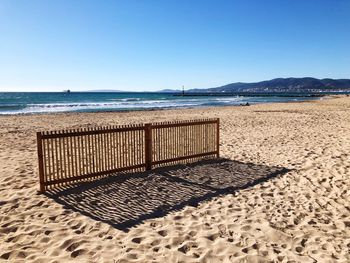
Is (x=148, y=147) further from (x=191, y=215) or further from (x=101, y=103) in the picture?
(x=101, y=103)

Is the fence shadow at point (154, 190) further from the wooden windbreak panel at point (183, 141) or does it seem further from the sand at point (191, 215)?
the wooden windbreak panel at point (183, 141)

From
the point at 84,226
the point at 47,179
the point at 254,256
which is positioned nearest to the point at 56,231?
the point at 84,226

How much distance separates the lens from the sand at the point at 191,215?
462 centimetres

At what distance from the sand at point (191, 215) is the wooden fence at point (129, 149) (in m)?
0.45

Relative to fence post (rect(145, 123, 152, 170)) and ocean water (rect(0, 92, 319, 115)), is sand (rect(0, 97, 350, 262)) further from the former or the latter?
ocean water (rect(0, 92, 319, 115))

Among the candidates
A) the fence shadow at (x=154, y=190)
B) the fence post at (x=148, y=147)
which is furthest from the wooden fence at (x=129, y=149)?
the fence shadow at (x=154, y=190)

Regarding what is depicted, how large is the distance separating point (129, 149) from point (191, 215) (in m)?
3.24

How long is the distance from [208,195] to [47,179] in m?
3.70

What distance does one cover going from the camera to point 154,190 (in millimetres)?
7336

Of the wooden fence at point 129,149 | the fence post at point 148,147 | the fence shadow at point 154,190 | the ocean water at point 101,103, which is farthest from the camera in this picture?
the ocean water at point 101,103

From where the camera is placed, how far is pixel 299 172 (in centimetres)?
860

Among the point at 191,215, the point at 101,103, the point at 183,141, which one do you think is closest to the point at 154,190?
the point at 191,215

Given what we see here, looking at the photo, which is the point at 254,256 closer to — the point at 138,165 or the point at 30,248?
the point at 30,248

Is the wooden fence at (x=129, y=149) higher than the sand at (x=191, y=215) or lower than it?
higher
